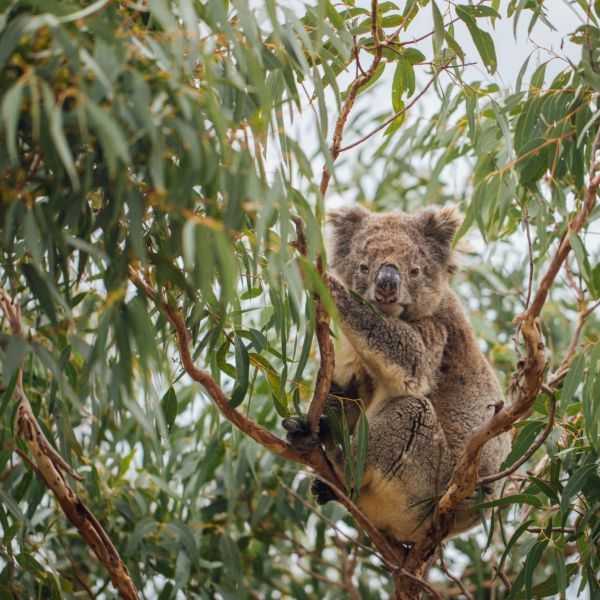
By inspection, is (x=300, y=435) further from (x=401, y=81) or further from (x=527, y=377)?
(x=401, y=81)

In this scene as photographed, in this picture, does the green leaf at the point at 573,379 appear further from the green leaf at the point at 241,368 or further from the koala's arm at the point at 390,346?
the green leaf at the point at 241,368

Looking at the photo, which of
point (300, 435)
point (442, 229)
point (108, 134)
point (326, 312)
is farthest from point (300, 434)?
point (108, 134)

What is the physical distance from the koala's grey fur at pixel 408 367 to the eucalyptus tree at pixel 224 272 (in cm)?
19

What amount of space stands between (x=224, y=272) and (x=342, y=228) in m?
2.28

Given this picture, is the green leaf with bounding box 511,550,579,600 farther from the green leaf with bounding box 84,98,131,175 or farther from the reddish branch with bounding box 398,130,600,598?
the green leaf with bounding box 84,98,131,175

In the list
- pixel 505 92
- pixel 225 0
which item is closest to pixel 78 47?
pixel 225 0

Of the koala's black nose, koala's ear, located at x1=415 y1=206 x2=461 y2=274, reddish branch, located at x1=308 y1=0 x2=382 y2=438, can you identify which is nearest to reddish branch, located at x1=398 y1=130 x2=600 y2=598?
reddish branch, located at x1=308 y1=0 x2=382 y2=438

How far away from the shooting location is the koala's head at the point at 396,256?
11.4 ft

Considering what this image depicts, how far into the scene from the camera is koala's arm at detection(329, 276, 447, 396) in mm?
3260

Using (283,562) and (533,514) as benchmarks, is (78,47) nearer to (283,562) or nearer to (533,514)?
(533,514)

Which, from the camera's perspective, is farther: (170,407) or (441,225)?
(441,225)

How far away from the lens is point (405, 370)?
3.36 m

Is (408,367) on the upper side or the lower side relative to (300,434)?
upper

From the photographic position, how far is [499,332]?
5.20 meters
